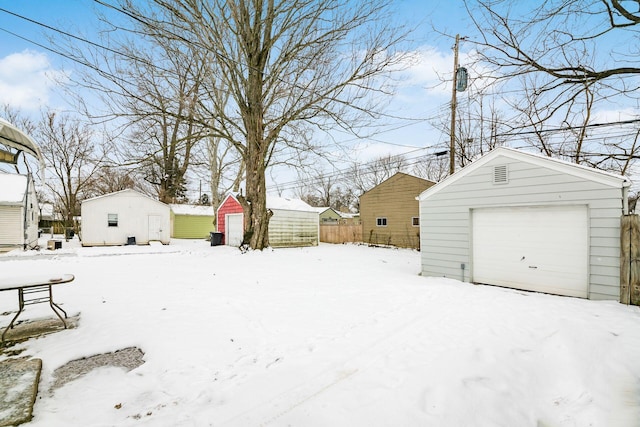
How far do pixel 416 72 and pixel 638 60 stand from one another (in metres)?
6.45

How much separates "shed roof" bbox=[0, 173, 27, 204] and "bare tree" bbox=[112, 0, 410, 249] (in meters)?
11.4

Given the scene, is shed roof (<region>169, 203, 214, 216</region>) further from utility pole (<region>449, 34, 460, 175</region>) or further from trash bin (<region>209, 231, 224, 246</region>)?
utility pole (<region>449, 34, 460, 175</region>)

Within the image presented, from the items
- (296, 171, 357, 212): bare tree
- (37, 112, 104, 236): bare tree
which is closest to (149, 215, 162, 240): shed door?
(37, 112, 104, 236): bare tree

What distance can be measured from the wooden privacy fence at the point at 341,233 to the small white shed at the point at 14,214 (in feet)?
56.9

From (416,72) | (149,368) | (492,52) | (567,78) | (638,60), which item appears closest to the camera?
(149,368)

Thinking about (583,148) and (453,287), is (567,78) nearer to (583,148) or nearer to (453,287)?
(453,287)

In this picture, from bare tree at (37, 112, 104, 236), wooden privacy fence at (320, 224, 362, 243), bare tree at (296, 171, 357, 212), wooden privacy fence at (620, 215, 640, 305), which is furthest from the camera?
bare tree at (296, 171, 357, 212)

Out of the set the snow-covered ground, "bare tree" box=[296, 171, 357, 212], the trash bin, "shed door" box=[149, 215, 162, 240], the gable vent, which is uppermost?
"bare tree" box=[296, 171, 357, 212]

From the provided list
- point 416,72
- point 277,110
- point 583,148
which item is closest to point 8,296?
point 277,110

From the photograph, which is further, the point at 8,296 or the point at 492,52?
the point at 8,296

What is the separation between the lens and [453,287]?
6297 millimetres

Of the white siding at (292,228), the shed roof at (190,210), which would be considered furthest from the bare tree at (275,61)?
the shed roof at (190,210)

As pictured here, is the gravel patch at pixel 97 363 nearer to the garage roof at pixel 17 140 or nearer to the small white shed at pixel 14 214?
the garage roof at pixel 17 140

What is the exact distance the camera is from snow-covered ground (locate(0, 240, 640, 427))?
85.9 inches
